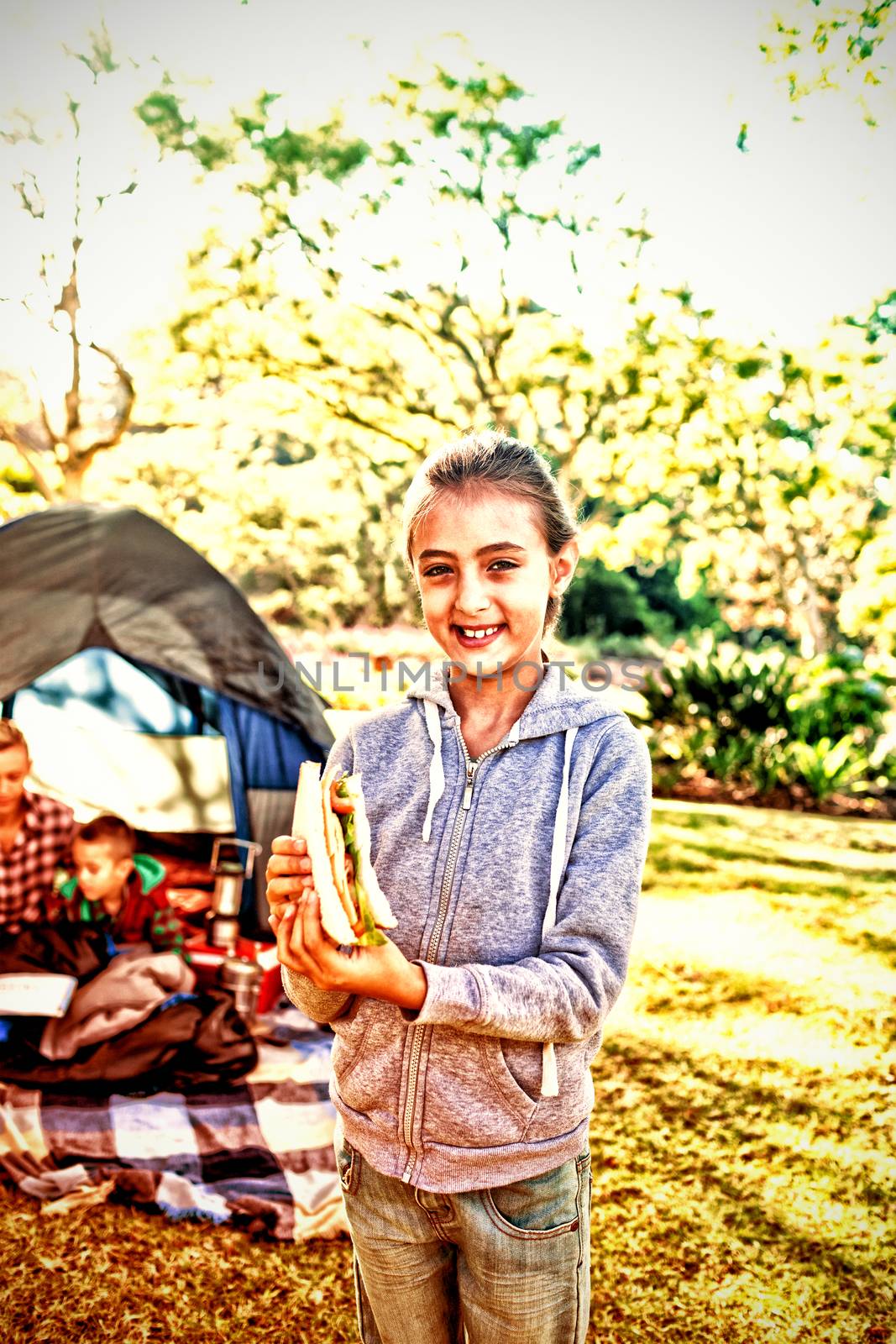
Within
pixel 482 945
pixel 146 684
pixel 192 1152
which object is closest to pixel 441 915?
pixel 482 945

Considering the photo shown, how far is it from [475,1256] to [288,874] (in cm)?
66

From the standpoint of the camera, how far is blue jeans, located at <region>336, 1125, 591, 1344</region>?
1.41 m

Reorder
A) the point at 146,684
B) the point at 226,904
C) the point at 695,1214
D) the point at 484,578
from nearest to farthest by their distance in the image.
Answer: the point at 484,578
the point at 695,1214
the point at 226,904
the point at 146,684

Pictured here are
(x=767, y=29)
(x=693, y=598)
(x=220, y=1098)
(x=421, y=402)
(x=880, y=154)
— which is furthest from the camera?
(x=693, y=598)

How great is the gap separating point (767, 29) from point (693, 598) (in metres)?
20.0

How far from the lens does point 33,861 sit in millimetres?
4270

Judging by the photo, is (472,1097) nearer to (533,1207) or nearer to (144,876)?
(533,1207)

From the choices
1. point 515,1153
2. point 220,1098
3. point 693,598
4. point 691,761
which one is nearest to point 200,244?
point 691,761

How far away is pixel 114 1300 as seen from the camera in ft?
9.03

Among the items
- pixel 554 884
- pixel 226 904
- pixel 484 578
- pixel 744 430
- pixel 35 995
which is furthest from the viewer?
pixel 744 430

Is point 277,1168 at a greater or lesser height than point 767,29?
lesser

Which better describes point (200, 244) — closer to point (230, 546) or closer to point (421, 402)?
point (421, 402)

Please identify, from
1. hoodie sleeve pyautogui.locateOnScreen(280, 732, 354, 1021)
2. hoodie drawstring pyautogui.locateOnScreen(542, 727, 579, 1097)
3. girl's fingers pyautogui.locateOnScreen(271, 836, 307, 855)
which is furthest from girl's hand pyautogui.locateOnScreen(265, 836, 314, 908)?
hoodie drawstring pyautogui.locateOnScreen(542, 727, 579, 1097)

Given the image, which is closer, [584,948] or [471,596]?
[584,948]
